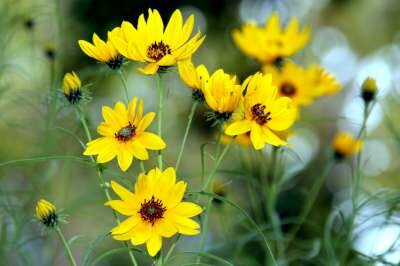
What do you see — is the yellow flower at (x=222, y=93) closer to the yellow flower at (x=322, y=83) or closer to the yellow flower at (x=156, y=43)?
the yellow flower at (x=156, y=43)

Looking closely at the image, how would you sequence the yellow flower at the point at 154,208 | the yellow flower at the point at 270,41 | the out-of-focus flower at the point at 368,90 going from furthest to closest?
the yellow flower at the point at 270,41
the out-of-focus flower at the point at 368,90
the yellow flower at the point at 154,208

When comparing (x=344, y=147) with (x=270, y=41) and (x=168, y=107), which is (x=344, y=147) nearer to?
(x=270, y=41)

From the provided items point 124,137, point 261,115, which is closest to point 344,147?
point 261,115

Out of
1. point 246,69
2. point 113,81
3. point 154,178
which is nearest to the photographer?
point 154,178

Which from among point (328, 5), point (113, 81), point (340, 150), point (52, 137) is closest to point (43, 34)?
point (113, 81)

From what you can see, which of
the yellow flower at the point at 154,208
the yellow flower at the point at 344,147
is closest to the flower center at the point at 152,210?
the yellow flower at the point at 154,208

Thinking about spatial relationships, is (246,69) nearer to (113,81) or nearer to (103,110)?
(113,81)
